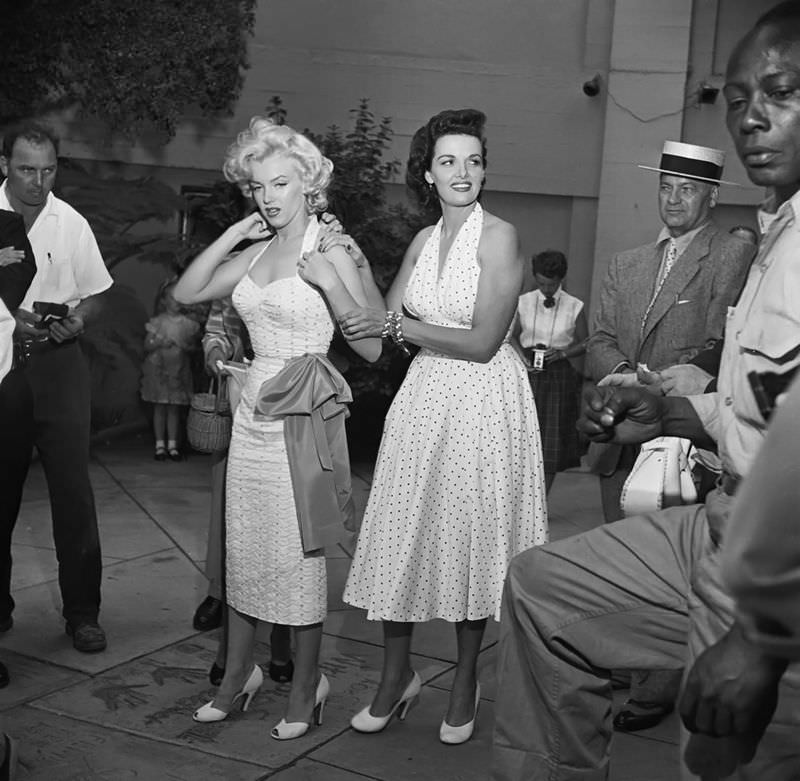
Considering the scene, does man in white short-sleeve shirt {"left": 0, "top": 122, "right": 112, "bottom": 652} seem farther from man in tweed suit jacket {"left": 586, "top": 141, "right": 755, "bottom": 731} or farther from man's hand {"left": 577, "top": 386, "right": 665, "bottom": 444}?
man's hand {"left": 577, "top": 386, "right": 665, "bottom": 444}

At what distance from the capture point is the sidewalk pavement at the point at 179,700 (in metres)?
4.28

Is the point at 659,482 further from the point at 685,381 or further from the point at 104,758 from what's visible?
the point at 104,758

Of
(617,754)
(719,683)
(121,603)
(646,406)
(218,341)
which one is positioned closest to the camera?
(719,683)

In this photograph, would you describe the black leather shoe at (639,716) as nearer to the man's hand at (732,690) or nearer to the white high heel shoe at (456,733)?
the white high heel shoe at (456,733)

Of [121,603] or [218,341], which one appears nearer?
[218,341]

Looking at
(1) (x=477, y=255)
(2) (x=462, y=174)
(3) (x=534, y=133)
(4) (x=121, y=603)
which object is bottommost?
(4) (x=121, y=603)

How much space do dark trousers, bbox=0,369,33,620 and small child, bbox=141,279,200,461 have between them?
4.82 m

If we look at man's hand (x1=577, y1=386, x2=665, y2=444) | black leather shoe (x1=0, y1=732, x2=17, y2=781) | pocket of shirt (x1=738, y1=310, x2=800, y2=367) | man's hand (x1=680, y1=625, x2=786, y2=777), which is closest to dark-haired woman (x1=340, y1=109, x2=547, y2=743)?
black leather shoe (x1=0, y1=732, x2=17, y2=781)

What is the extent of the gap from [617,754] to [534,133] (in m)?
7.90

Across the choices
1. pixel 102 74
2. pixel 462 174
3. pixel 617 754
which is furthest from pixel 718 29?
pixel 617 754

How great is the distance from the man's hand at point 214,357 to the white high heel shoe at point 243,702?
118 cm

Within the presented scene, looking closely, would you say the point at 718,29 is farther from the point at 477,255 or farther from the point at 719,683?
the point at 719,683

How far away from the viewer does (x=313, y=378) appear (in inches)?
181

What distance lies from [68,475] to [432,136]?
7.14ft
